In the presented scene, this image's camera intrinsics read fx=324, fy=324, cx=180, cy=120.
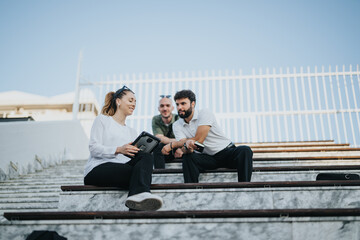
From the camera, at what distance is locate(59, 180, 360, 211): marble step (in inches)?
83.2

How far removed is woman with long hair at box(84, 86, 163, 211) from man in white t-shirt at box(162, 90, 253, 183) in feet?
1.56

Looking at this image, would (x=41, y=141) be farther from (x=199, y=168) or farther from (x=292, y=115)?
(x=292, y=115)

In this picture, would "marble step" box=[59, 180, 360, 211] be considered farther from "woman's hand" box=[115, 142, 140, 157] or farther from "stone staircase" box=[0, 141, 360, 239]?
"woman's hand" box=[115, 142, 140, 157]

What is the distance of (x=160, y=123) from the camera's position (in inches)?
166

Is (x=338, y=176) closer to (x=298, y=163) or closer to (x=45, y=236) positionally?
(x=298, y=163)

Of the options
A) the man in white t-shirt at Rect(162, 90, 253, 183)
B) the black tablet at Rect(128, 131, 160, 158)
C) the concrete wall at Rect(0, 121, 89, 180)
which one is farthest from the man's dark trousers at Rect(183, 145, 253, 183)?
the concrete wall at Rect(0, 121, 89, 180)

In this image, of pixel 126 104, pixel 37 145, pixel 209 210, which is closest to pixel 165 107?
pixel 126 104

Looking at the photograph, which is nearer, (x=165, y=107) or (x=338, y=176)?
(x=338, y=176)

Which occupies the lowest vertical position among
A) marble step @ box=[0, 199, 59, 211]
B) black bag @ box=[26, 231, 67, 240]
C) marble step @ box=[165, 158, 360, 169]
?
marble step @ box=[0, 199, 59, 211]

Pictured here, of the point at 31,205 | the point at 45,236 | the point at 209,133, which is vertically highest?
the point at 209,133

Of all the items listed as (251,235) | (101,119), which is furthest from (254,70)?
(251,235)

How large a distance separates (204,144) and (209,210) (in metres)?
1.38

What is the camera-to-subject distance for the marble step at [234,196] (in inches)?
83.2

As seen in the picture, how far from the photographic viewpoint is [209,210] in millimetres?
1701
